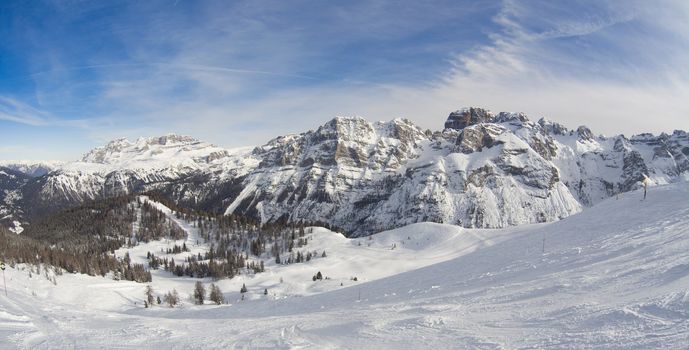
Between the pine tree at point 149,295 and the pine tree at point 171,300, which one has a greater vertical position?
the pine tree at point 149,295

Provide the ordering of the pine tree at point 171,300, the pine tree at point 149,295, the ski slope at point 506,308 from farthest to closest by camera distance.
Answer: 1. the pine tree at point 149,295
2. the pine tree at point 171,300
3. the ski slope at point 506,308

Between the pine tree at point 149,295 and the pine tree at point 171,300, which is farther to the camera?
the pine tree at point 149,295

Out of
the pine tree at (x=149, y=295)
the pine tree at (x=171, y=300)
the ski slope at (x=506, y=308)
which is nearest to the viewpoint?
the ski slope at (x=506, y=308)

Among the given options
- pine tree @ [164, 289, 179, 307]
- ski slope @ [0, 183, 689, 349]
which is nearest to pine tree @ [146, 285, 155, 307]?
pine tree @ [164, 289, 179, 307]

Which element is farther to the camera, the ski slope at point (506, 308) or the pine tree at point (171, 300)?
the pine tree at point (171, 300)

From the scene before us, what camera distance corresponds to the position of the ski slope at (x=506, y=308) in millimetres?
17797

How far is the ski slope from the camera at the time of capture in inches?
701

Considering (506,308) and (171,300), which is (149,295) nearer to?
(171,300)

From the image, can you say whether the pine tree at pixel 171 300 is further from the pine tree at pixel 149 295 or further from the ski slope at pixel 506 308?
the ski slope at pixel 506 308

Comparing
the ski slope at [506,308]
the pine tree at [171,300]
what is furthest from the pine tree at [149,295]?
the ski slope at [506,308]

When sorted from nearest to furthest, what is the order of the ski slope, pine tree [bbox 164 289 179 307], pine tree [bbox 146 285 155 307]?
the ski slope
pine tree [bbox 164 289 179 307]
pine tree [bbox 146 285 155 307]

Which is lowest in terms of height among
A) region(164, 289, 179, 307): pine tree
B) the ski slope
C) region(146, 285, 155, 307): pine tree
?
region(164, 289, 179, 307): pine tree

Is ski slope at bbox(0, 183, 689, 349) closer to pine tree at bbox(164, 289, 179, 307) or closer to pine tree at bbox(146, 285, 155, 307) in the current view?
pine tree at bbox(164, 289, 179, 307)

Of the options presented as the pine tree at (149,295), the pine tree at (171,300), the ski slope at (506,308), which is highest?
the ski slope at (506,308)
